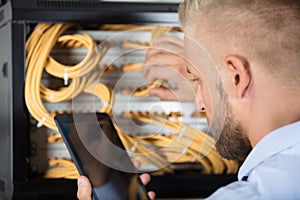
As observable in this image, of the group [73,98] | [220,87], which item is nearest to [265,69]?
[220,87]

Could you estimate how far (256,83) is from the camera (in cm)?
90

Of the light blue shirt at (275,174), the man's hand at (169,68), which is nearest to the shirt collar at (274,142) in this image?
the light blue shirt at (275,174)

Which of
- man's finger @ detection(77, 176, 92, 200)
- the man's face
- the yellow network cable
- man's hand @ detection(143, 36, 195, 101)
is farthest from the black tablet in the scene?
the yellow network cable

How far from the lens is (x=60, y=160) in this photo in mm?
1749

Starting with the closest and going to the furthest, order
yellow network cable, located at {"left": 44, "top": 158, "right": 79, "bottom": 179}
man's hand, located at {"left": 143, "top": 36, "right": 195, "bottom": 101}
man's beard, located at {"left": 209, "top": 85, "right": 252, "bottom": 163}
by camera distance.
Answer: man's beard, located at {"left": 209, "top": 85, "right": 252, "bottom": 163} < man's hand, located at {"left": 143, "top": 36, "right": 195, "bottom": 101} < yellow network cable, located at {"left": 44, "top": 158, "right": 79, "bottom": 179}

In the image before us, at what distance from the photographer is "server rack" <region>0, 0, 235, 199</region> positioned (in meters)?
1.66

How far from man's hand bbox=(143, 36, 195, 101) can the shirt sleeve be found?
41cm

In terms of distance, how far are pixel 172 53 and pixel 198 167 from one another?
1.38 feet

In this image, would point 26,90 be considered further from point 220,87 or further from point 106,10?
point 220,87

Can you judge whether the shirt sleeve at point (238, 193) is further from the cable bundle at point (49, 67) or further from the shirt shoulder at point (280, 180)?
the cable bundle at point (49, 67)

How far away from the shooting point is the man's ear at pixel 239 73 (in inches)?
35.5

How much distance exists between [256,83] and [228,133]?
0.45ft

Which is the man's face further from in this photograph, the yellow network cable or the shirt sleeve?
the yellow network cable

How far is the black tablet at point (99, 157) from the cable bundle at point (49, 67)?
1.09 feet
